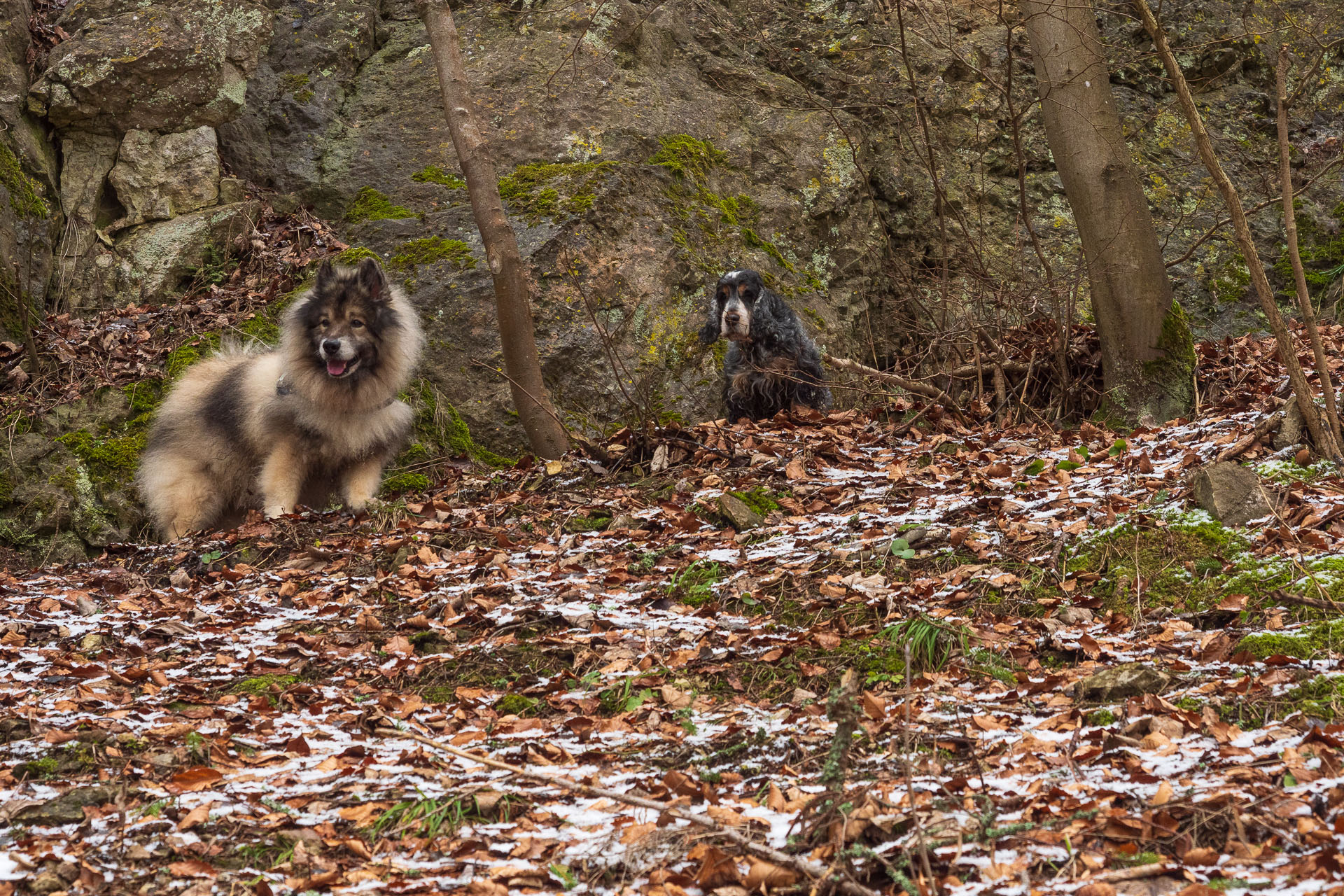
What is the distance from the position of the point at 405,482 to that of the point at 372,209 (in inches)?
129

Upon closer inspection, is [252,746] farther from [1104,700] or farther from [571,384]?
[571,384]

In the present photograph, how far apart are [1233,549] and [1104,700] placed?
4.34 feet

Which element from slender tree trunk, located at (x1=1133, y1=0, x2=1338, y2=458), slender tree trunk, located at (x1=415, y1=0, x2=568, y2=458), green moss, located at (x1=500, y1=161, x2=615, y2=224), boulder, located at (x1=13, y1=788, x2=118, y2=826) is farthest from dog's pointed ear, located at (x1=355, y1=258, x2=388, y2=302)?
slender tree trunk, located at (x1=1133, y1=0, x2=1338, y2=458)

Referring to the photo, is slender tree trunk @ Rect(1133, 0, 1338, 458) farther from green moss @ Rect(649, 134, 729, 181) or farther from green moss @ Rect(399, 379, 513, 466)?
green moss @ Rect(649, 134, 729, 181)

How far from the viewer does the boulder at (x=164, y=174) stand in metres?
9.75

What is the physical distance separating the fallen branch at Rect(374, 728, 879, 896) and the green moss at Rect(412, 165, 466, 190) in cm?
782

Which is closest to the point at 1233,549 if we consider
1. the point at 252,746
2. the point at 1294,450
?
the point at 1294,450

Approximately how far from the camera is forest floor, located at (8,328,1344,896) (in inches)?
110

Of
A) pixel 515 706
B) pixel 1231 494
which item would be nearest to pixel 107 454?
pixel 515 706

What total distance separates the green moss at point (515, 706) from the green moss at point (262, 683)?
3.29ft

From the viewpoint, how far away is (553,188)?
9852mm

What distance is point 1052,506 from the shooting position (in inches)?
205

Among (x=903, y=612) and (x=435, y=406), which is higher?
(x=435, y=406)

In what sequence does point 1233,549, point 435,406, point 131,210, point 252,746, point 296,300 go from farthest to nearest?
1. point 131,210
2. point 435,406
3. point 296,300
4. point 1233,549
5. point 252,746
